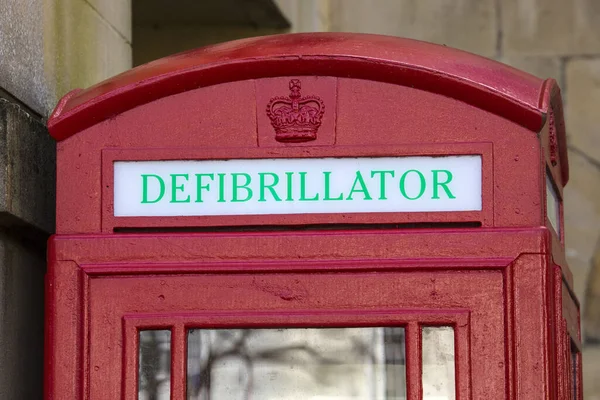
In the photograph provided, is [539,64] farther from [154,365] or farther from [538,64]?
[154,365]

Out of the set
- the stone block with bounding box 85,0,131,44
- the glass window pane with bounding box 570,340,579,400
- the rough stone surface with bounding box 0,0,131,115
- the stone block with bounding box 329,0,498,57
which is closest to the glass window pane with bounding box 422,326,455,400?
the glass window pane with bounding box 570,340,579,400

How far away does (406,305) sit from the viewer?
334cm

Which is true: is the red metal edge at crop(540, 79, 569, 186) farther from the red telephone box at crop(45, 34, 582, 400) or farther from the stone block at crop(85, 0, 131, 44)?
the stone block at crop(85, 0, 131, 44)

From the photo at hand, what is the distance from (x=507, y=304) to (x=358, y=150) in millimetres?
534

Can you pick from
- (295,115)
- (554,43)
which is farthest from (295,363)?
(554,43)

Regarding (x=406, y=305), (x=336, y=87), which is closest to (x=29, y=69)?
(x=336, y=87)

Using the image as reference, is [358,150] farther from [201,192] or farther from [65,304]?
[65,304]

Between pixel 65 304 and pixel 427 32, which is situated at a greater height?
pixel 427 32

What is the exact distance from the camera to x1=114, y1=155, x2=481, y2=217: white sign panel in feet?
11.1

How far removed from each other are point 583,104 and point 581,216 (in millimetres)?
544

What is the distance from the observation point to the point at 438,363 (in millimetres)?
3322

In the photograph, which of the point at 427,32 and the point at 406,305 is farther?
the point at 427,32

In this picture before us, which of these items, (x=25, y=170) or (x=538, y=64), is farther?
(x=538, y=64)

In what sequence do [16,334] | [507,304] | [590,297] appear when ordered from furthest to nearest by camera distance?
[590,297] < [16,334] < [507,304]
